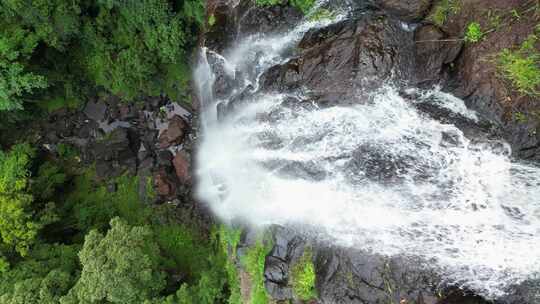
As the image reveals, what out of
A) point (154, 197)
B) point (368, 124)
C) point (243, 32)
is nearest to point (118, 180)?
point (154, 197)

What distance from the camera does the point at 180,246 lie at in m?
13.7

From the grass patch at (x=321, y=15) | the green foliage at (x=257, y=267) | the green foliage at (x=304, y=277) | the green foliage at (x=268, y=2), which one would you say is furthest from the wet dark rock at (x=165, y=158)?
the grass patch at (x=321, y=15)

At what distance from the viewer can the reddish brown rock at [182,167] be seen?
1413cm

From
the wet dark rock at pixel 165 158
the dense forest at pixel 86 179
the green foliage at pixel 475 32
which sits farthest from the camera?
the wet dark rock at pixel 165 158

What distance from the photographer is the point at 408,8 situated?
27.6 feet

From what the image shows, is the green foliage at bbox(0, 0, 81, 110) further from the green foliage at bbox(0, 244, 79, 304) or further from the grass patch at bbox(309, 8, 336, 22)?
the grass patch at bbox(309, 8, 336, 22)

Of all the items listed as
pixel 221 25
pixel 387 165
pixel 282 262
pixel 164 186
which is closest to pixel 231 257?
pixel 282 262

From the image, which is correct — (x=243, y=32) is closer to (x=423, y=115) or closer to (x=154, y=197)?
(x=423, y=115)

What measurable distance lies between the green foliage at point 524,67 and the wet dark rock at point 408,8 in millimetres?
1916

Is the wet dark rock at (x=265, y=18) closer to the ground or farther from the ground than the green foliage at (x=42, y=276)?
farther from the ground

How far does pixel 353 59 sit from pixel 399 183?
2851 millimetres

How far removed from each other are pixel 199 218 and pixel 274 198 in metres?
4.13

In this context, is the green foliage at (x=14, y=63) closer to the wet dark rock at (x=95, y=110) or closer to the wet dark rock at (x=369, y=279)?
the wet dark rock at (x=95, y=110)

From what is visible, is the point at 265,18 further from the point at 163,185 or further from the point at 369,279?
the point at 369,279
